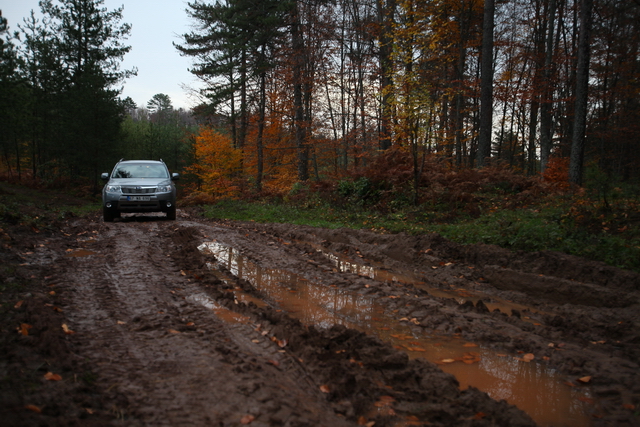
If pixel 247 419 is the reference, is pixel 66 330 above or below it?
above

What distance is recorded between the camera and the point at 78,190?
26312mm

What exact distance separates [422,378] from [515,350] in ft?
4.49

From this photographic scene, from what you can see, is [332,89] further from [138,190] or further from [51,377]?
[51,377]

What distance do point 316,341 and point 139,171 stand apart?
423 inches

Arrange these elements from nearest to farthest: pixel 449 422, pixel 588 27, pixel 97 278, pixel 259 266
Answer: pixel 449 422
pixel 97 278
pixel 259 266
pixel 588 27

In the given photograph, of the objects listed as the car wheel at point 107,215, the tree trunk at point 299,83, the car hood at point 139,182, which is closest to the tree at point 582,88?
the tree trunk at point 299,83

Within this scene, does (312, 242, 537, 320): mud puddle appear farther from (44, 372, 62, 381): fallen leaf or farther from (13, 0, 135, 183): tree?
(13, 0, 135, 183): tree

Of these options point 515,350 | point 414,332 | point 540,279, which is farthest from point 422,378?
point 540,279

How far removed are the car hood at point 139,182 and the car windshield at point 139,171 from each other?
0.38 metres

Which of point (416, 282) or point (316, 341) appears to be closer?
point (316, 341)

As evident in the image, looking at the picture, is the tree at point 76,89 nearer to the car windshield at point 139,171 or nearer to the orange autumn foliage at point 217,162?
the orange autumn foliage at point 217,162

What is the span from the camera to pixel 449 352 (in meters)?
3.77

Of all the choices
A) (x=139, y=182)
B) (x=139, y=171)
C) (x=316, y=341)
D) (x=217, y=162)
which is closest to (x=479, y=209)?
(x=316, y=341)

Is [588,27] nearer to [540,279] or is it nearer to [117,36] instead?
[540,279]
